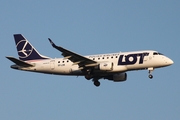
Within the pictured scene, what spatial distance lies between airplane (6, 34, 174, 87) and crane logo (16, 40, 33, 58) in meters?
1.41

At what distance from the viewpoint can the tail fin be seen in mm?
69750

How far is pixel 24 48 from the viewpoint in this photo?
234 feet

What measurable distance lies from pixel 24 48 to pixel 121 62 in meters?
15.7

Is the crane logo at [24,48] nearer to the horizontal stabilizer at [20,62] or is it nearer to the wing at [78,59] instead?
the horizontal stabilizer at [20,62]

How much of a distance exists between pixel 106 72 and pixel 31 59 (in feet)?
38.7

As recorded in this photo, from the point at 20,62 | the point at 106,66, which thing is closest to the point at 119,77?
the point at 106,66

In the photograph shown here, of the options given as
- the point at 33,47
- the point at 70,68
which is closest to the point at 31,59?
the point at 33,47

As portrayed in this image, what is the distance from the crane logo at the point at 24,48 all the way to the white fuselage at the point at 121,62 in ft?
16.5

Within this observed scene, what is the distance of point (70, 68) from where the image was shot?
6575 centimetres

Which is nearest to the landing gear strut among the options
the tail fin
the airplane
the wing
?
the airplane

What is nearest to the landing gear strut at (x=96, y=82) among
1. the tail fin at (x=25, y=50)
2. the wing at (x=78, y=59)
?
the wing at (x=78, y=59)

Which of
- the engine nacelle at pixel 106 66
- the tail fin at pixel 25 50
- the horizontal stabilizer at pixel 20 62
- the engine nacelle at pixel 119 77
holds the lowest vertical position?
the engine nacelle at pixel 119 77

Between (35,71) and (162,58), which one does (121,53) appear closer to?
(162,58)

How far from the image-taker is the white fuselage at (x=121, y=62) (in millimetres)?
63312
